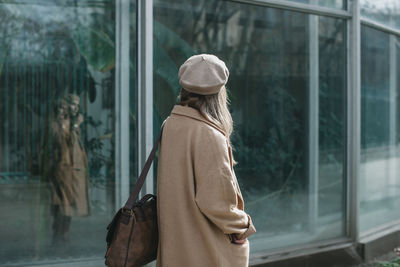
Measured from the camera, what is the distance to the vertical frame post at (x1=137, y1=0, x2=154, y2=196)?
4.40 meters

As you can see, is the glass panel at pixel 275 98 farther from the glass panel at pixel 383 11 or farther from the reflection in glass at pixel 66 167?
the reflection in glass at pixel 66 167

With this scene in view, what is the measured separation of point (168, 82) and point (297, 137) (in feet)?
5.41

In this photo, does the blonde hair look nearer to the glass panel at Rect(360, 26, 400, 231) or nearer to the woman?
the woman

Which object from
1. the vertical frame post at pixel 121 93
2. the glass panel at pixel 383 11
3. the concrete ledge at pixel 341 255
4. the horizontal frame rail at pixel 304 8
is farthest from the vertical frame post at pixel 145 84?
the glass panel at pixel 383 11

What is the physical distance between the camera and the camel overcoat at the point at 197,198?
255cm

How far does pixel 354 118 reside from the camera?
5863 millimetres

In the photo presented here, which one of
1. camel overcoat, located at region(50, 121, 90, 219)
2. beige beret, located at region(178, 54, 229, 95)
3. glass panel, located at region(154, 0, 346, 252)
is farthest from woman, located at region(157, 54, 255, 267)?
glass panel, located at region(154, 0, 346, 252)

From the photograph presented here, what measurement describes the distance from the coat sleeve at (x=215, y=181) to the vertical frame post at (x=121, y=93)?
2.02m

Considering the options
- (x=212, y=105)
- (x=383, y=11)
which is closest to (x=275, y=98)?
(x=383, y=11)

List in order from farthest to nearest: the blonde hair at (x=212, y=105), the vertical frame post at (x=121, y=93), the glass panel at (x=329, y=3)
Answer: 1. the glass panel at (x=329, y=3)
2. the vertical frame post at (x=121, y=93)
3. the blonde hair at (x=212, y=105)

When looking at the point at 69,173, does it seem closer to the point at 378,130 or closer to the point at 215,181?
the point at 215,181

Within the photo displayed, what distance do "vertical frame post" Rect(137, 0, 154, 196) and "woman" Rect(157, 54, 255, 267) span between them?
1680 mm

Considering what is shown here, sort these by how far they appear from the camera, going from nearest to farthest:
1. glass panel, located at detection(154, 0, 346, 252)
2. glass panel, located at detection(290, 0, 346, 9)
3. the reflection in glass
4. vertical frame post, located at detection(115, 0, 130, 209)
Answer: the reflection in glass → vertical frame post, located at detection(115, 0, 130, 209) → glass panel, located at detection(154, 0, 346, 252) → glass panel, located at detection(290, 0, 346, 9)

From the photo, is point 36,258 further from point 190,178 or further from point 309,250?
point 309,250
